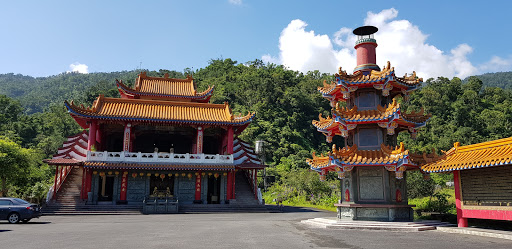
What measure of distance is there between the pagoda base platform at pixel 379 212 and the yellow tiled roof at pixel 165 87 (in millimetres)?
21643

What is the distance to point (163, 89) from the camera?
34.6 metres

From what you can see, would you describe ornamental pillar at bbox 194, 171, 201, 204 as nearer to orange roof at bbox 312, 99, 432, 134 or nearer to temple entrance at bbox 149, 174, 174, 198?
temple entrance at bbox 149, 174, 174, 198

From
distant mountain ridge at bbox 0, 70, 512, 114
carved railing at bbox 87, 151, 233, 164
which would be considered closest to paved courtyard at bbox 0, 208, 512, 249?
carved railing at bbox 87, 151, 233, 164

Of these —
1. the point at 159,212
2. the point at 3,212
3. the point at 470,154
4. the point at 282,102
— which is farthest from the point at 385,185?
the point at 282,102

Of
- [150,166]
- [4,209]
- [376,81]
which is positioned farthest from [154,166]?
[376,81]

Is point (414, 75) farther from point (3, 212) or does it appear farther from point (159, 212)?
point (3, 212)

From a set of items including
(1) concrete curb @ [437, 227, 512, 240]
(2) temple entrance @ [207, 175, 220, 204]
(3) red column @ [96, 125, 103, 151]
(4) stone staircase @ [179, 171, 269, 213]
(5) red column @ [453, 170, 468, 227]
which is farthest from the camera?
(2) temple entrance @ [207, 175, 220, 204]

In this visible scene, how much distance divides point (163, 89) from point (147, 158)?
32.4 feet

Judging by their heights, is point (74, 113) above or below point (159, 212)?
above

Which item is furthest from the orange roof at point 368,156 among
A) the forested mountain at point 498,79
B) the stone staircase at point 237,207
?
the forested mountain at point 498,79

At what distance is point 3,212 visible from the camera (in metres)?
15.9

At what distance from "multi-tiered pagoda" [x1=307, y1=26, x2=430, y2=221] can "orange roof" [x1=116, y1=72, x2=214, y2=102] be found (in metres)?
19.7

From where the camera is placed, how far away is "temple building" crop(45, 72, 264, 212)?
85.6 ft

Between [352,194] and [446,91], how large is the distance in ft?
221
